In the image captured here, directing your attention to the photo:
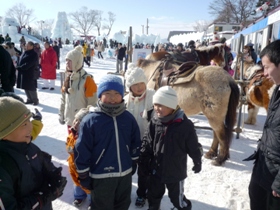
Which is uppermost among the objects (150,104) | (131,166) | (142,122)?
(150,104)

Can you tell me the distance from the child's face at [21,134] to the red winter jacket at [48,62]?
26.3ft

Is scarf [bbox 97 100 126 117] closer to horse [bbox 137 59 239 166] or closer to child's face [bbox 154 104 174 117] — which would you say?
child's face [bbox 154 104 174 117]

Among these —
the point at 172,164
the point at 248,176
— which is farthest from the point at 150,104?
the point at 248,176

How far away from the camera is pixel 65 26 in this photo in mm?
48375

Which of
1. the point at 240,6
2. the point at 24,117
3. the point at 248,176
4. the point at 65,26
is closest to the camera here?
the point at 24,117

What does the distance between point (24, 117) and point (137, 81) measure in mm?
1432

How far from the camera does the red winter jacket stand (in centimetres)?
891

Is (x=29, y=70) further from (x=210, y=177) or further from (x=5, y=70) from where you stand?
(x=210, y=177)

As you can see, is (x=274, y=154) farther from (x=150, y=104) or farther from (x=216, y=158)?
(x=216, y=158)

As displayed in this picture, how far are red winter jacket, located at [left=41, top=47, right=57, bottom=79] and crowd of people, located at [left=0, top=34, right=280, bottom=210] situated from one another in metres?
7.06

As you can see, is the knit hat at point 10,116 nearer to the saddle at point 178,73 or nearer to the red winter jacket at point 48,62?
the saddle at point 178,73

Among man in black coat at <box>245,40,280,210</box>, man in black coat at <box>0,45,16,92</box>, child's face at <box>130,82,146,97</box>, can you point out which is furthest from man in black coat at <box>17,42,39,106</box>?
man in black coat at <box>245,40,280,210</box>

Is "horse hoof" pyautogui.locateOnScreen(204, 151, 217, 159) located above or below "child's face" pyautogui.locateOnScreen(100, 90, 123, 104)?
below

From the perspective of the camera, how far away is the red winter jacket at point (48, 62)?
8914 millimetres
